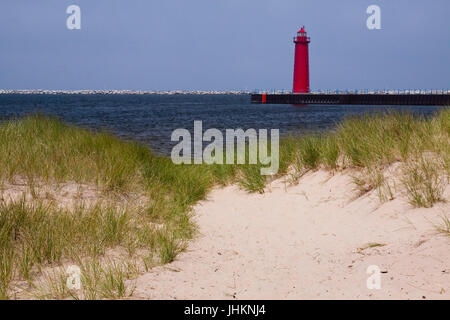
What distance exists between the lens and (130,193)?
720 cm

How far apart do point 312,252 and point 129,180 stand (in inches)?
133

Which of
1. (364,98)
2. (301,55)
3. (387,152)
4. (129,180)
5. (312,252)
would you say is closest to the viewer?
(312,252)

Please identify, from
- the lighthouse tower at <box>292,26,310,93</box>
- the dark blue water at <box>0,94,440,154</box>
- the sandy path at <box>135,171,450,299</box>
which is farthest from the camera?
the lighthouse tower at <box>292,26,310,93</box>

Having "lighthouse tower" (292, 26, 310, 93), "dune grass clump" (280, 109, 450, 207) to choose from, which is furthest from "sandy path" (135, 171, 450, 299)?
"lighthouse tower" (292, 26, 310, 93)

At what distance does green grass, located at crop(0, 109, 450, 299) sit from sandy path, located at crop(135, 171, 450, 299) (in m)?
0.29

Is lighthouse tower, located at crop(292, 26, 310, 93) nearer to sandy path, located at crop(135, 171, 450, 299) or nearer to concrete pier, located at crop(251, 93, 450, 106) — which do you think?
concrete pier, located at crop(251, 93, 450, 106)

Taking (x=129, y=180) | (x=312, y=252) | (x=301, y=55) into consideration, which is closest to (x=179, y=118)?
(x=301, y=55)

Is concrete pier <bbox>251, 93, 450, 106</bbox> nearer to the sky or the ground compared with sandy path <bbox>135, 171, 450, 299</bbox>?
nearer to the sky

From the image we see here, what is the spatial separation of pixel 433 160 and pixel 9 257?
17.6 ft

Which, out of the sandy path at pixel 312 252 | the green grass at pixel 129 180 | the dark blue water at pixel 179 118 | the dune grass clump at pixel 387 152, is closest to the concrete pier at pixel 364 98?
the dark blue water at pixel 179 118

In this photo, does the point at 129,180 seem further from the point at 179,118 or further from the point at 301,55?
the point at 301,55

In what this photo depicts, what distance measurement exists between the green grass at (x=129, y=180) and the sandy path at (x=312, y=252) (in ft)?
0.96

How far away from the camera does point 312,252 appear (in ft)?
17.2

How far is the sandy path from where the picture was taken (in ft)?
13.3
